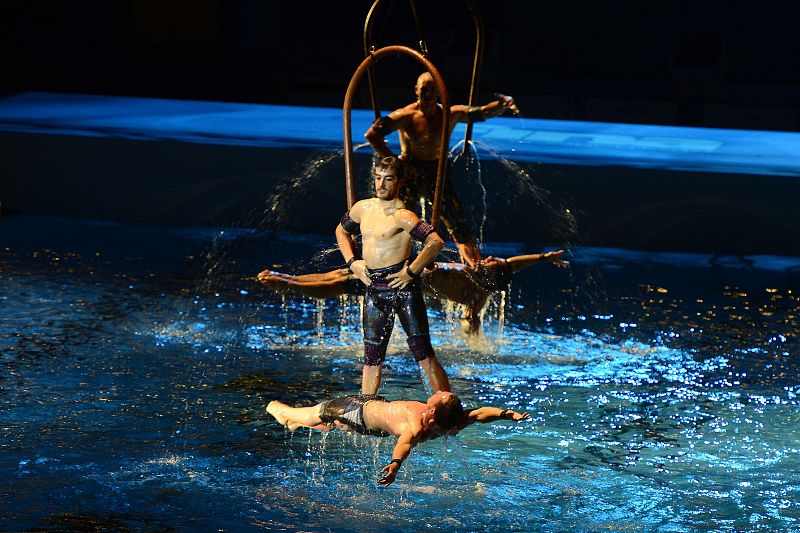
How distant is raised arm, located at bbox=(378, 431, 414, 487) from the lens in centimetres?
420

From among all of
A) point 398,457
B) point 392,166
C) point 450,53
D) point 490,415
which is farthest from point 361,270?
point 450,53

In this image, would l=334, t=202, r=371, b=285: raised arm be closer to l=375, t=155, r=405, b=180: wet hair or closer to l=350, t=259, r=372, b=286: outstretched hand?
l=350, t=259, r=372, b=286: outstretched hand

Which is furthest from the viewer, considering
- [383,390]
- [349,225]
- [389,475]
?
[383,390]

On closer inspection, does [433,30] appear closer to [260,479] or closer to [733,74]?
[733,74]

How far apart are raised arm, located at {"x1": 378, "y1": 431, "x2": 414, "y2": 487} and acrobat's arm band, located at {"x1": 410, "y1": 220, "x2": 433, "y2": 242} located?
1.00m

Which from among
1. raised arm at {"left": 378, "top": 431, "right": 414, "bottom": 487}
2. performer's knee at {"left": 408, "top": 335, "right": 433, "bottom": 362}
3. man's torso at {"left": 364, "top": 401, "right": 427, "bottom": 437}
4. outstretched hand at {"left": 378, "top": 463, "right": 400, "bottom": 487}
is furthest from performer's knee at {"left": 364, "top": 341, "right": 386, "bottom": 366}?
outstretched hand at {"left": 378, "top": 463, "right": 400, "bottom": 487}

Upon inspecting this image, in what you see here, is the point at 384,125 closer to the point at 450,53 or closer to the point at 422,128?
the point at 422,128

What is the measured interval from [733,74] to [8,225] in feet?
33.5

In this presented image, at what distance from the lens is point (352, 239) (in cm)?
555

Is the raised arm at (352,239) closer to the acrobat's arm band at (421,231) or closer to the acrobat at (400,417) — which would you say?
the acrobat's arm band at (421,231)

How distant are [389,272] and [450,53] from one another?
10.3 meters

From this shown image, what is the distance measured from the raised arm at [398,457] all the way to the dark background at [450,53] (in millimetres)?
10114

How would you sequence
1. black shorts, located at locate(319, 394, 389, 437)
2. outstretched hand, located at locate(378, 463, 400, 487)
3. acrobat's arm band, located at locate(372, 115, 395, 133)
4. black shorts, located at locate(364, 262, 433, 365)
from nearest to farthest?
outstretched hand, located at locate(378, 463, 400, 487)
black shorts, located at locate(319, 394, 389, 437)
black shorts, located at locate(364, 262, 433, 365)
acrobat's arm band, located at locate(372, 115, 395, 133)

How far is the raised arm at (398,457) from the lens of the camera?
13.8 feet
